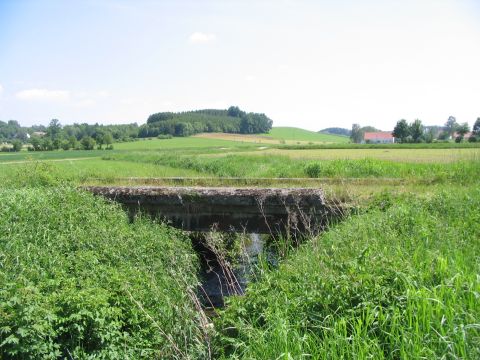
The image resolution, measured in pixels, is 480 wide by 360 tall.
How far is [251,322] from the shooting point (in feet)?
14.5

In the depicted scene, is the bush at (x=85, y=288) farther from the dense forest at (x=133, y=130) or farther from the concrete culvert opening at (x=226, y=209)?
the dense forest at (x=133, y=130)

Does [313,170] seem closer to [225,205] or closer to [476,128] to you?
[225,205]

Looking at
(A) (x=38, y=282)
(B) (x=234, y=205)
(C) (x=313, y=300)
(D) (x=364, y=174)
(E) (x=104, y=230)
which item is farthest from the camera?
(D) (x=364, y=174)

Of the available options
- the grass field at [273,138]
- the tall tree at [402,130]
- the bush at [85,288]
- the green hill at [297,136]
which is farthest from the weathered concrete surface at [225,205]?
the green hill at [297,136]

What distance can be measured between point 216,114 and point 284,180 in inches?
3106

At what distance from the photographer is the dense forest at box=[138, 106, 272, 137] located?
66000mm

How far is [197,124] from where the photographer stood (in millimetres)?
70375

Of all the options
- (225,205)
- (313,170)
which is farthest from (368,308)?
(313,170)

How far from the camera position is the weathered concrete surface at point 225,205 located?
31.5 ft

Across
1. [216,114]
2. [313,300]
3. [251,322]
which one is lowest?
[251,322]

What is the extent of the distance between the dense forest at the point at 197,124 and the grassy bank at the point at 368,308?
2409 inches

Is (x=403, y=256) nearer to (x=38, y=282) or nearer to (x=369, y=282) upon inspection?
(x=369, y=282)

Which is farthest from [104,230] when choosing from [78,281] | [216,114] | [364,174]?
[216,114]

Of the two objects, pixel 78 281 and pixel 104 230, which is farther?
pixel 104 230
